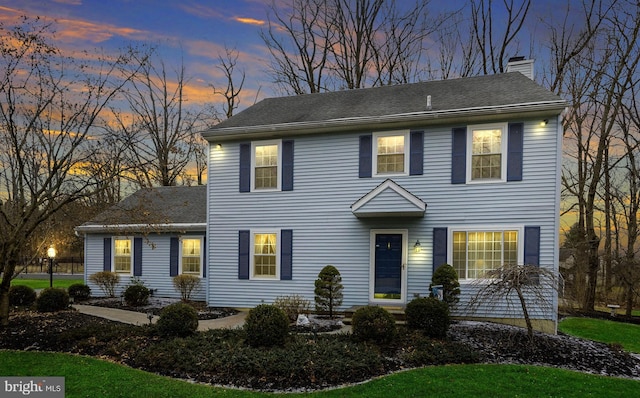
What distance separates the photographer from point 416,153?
10.7 metres

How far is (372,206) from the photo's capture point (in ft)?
33.6

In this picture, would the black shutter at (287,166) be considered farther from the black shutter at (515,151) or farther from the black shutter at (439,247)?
the black shutter at (515,151)

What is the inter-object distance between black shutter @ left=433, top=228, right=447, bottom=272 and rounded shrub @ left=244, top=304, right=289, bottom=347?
476 cm

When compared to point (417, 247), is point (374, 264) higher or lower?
lower

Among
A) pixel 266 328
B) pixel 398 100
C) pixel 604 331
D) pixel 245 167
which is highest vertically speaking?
pixel 398 100

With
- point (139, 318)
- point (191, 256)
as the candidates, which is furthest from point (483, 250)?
point (191, 256)

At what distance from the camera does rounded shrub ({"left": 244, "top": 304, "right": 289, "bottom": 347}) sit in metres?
7.36

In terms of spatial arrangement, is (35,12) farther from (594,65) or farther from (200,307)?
(594,65)

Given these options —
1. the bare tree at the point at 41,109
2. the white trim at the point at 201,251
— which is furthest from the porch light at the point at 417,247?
the bare tree at the point at 41,109

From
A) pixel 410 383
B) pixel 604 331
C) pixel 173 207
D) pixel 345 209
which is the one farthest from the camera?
pixel 173 207

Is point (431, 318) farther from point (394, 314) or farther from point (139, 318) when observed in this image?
point (139, 318)

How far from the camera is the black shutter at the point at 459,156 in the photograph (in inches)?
406

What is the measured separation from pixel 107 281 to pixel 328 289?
9.50 meters

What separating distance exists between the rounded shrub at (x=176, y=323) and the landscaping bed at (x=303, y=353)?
19 centimetres
